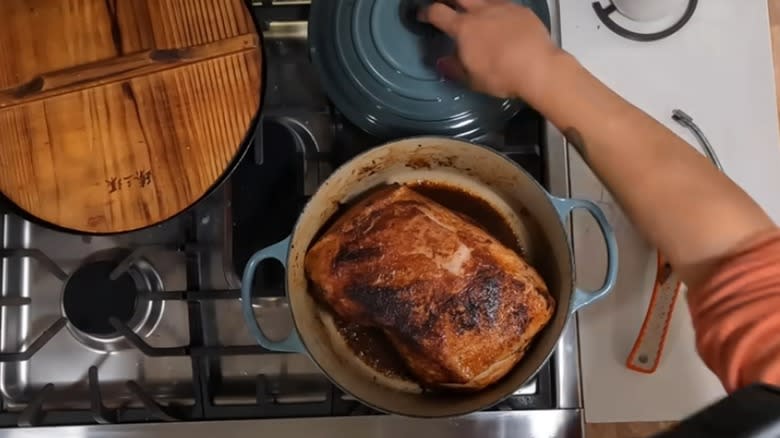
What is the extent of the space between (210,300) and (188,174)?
13 centimetres

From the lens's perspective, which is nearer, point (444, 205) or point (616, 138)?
point (616, 138)

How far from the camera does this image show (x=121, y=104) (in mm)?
689

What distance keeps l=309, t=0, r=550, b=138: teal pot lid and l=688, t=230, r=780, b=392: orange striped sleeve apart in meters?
0.25

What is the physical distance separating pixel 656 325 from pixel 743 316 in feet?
0.70

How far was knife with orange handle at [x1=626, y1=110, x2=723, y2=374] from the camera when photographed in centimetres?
73

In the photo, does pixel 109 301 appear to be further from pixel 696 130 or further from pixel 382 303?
pixel 696 130

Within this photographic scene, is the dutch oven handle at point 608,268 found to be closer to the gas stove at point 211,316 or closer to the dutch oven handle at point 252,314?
the gas stove at point 211,316

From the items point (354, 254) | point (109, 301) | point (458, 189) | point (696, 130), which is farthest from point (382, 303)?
point (696, 130)

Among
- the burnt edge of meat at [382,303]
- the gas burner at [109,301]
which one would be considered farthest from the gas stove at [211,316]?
the burnt edge of meat at [382,303]

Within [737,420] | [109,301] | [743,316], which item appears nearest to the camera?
[737,420]

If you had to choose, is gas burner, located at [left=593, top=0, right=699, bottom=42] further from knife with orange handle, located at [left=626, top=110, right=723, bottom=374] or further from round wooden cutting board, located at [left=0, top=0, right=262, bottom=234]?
round wooden cutting board, located at [left=0, top=0, right=262, bottom=234]

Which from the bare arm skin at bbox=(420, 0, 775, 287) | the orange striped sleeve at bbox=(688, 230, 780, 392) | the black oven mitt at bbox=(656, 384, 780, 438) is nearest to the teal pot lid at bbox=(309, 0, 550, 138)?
the bare arm skin at bbox=(420, 0, 775, 287)

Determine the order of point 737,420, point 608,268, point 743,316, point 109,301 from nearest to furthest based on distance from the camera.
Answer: point 737,420, point 743,316, point 608,268, point 109,301

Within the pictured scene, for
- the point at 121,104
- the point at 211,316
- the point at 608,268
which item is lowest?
the point at 211,316
